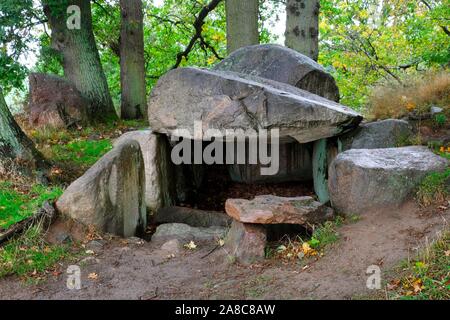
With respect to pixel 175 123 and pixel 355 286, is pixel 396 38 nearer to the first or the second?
pixel 175 123

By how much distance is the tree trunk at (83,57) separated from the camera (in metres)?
10.5

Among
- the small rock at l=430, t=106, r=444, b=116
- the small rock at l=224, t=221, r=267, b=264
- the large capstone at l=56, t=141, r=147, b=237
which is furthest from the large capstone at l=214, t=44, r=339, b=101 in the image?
the small rock at l=224, t=221, r=267, b=264

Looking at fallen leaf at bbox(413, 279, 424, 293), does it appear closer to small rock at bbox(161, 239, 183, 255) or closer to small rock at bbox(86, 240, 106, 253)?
small rock at bbox(161, 239, 183, 255)

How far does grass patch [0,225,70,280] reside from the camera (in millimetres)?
4785

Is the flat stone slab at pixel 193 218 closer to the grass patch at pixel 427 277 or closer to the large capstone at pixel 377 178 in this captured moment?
the large capstone at pixel 377 178

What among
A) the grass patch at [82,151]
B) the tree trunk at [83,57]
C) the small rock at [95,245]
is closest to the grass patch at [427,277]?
the small rock at [95,245]

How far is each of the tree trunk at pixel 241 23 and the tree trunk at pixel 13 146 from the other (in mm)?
4578

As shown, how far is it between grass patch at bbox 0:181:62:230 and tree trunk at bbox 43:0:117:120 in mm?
4548

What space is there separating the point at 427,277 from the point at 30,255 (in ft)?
12.3

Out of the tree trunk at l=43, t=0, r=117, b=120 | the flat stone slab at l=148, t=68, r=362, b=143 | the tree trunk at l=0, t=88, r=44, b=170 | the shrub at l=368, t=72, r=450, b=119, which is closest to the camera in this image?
the flat stone slab at l=148, t=68, r=362, b=143

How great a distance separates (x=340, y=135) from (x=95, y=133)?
4.90 m

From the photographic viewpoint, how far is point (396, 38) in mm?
16078

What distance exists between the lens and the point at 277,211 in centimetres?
502

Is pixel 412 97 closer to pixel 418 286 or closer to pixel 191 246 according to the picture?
pixel 191 246
